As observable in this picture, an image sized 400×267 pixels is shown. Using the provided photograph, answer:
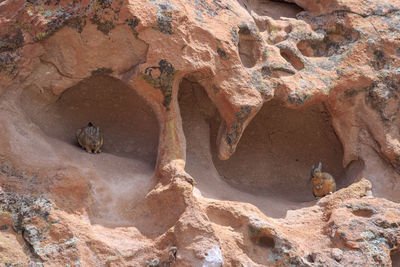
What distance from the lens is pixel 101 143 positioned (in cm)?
353

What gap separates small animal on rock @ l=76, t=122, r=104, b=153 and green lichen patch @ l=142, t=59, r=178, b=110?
58 centimetres

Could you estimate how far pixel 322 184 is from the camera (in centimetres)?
390

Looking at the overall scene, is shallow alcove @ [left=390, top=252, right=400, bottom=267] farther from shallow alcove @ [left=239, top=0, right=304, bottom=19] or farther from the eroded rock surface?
shallow alcove @ [left=239, top=0, right=304, bottom=19]

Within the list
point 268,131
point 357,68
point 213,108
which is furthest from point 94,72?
point 357,68

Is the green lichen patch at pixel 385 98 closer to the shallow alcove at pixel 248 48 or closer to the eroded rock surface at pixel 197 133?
the eroded rock surface at pixel 197 133

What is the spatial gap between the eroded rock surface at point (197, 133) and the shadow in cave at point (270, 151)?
0.01m

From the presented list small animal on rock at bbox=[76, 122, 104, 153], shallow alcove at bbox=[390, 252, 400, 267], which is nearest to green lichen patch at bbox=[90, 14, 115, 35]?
small animal on rock at bbox=[76, 122, 104, 153]

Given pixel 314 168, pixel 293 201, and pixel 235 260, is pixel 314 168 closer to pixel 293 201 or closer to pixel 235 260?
pixel 293 201

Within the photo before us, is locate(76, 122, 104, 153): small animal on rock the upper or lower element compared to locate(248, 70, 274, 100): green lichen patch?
lower

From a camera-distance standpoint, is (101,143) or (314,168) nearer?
(101,143)

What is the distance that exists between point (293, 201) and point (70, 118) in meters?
1.91

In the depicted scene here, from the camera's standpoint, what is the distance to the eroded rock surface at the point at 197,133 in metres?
2.88

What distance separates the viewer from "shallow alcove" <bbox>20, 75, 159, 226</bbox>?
3.16 m

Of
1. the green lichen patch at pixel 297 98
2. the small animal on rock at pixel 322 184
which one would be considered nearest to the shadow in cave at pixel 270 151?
the small animal on rock at pixel 322 184
